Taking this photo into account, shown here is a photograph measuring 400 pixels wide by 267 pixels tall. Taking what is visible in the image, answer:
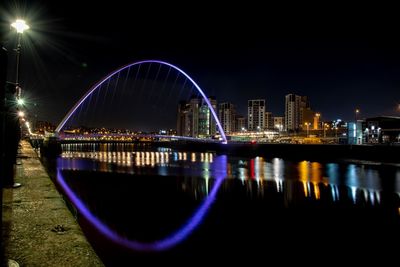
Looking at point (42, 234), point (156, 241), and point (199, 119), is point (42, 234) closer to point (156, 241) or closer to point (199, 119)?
point (156, 241)

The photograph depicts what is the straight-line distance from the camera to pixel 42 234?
4871 mm

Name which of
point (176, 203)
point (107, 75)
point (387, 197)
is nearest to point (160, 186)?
point (176, 203)

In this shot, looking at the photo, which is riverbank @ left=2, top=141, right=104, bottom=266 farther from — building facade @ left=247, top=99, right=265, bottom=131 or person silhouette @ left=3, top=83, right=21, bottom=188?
building facade @ left=247, top=99, right=265, bottom=131

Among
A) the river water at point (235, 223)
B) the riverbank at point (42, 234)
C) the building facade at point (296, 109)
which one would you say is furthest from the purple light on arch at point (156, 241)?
the building facade at point (296, 109)

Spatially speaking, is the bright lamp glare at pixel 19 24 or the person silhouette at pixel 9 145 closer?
the person silhouette at pixel 9 145

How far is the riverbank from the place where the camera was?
4.00 metres

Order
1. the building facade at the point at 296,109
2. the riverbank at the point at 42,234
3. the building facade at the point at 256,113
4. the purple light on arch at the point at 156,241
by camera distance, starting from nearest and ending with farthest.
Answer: the riverbank at the point at 42,234, the purple light on arch at the point at 156,241, the building facade at the point at 296,109, the building facade at the point at 256,113

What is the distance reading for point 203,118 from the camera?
152875 mm

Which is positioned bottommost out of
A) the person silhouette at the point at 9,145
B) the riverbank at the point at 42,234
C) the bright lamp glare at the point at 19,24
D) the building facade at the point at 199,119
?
the riverbank at the point at 42,234

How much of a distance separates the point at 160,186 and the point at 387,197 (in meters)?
12.2

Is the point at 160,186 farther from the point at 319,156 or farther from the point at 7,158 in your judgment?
the point at 319,156

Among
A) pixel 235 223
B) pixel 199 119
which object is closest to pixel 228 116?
pixel 199 119

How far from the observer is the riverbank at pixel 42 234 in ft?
13.1

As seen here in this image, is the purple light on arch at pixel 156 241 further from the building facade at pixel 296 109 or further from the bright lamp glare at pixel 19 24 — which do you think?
the building facade at pixel 296 109
